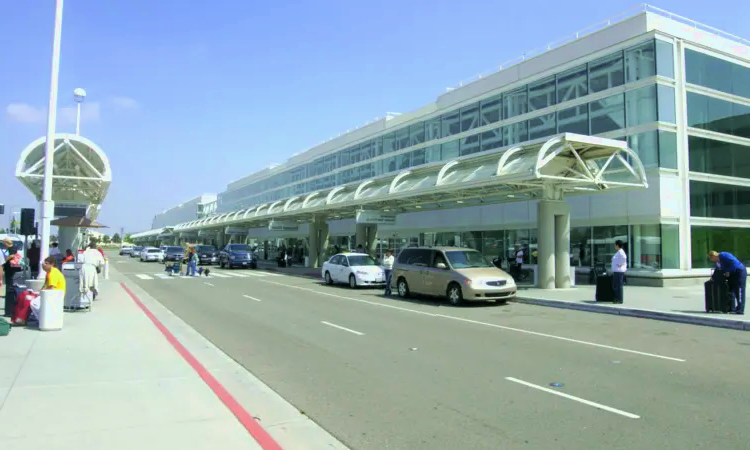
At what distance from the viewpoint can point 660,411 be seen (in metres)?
5.88

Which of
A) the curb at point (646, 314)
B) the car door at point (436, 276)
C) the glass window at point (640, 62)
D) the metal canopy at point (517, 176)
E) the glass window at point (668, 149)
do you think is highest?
the glass window at point (640, 62)

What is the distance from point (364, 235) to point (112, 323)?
24.0 metres

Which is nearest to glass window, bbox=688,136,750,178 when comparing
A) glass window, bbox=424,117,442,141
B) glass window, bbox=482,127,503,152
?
glass window, bbox=482,127,503,152

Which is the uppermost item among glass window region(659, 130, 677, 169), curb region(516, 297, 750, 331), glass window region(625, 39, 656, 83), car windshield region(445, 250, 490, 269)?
glass window region(625, 39, 656, 83)

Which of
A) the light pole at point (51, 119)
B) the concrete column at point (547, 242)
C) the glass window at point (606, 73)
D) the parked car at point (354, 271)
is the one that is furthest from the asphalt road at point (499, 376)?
the glass window at point (606, 73)

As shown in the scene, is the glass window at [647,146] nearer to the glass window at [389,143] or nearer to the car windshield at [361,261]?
the car windshield at [361,261]

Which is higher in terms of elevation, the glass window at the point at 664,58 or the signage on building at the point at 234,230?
the glass window at the point at 664,58

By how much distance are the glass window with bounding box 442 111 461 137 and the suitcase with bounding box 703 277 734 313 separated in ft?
78.7

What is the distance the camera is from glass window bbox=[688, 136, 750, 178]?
24766mm

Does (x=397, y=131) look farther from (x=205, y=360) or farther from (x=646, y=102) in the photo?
(x=205, y=360)

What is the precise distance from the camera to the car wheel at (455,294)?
1634cm

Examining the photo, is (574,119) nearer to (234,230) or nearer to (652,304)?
(652,304)

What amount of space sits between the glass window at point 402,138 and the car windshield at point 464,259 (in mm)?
25286

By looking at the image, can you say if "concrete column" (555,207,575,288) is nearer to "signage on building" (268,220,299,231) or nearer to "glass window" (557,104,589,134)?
"glass window" (557,104,589,134)
